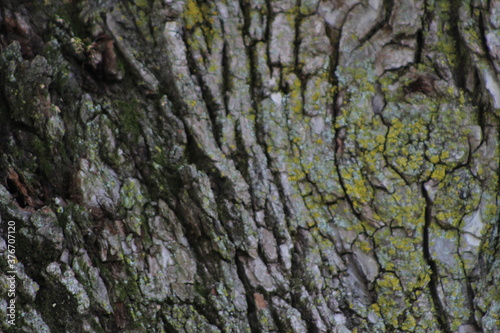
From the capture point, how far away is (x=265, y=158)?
7.79 ft

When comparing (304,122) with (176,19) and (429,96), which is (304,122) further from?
(176,19)

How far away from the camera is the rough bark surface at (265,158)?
2.29 m

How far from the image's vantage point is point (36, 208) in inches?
88.8

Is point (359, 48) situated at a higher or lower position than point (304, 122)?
higher

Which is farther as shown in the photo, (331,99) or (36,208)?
(331,99)

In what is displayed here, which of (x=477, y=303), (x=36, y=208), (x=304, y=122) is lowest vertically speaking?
(x=477, y=303)

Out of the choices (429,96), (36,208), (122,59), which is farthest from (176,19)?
(429,96)

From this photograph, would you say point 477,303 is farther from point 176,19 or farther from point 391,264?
point 176,19

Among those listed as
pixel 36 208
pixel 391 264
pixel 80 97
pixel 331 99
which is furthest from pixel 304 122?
pixel 36 208

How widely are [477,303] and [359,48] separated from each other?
147cm

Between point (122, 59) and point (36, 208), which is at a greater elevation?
point (122, 59)

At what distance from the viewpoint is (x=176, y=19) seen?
2.43 m

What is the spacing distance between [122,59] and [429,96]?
64.6 inches

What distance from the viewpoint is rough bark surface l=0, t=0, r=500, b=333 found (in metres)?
2.29
